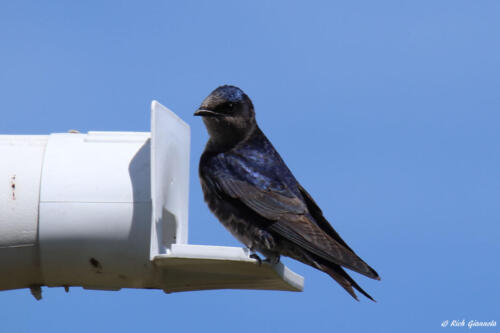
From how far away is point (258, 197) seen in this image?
5086 millimetres

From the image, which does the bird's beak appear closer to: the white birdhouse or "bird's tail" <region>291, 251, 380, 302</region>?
"bird's tail" <region>291, 251, 380, 302</region>

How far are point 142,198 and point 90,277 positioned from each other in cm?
41

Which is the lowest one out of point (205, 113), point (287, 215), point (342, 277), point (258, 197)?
point (342, 277)

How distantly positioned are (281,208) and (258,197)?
0.51ft

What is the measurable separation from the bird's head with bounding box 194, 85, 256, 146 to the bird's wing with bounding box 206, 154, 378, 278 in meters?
0.28

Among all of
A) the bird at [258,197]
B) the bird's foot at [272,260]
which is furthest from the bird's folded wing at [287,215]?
the bird's foot at [272,260]

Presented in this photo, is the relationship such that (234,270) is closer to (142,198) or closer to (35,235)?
(142,198)

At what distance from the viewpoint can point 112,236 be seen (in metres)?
3.50

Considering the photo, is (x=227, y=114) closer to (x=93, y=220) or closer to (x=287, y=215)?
(x=287, y=215)

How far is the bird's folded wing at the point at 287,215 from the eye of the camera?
4.61 meters

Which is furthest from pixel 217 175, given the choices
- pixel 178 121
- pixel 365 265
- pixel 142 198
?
pixel 142 198

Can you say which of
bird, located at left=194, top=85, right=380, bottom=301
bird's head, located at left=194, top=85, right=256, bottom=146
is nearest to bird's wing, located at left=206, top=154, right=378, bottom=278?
bird, located at left=194, top=85, right=380, bottom=301

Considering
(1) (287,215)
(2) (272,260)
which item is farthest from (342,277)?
(1) (287,215)

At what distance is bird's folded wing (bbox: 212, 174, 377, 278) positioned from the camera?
461cm
